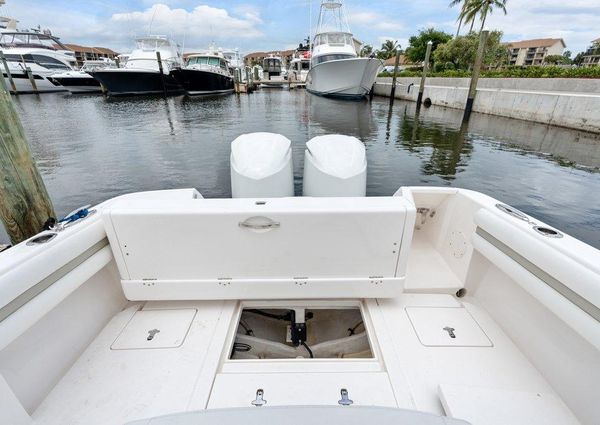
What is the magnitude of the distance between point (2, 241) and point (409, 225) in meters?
4.67

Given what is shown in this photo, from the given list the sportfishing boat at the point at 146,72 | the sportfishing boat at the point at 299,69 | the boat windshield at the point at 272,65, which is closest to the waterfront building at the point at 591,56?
the sportfishing boat at the point at 299,69

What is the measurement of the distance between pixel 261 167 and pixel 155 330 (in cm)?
126

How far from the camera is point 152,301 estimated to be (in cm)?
187

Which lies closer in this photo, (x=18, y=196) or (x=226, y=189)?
(x=18, y=196)

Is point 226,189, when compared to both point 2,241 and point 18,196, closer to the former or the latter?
point 2,241

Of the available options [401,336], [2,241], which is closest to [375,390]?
[401,336]

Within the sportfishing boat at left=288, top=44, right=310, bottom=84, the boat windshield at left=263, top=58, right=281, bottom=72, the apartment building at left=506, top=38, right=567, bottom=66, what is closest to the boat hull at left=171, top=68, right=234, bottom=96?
the sportfishing boat at left=288, top=44, right=310, bottom=84

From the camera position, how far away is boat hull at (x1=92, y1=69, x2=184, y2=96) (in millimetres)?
20391

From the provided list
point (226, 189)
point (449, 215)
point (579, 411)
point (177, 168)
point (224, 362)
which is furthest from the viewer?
point (177, 168)

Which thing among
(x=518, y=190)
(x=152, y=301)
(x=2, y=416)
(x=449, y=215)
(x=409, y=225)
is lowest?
(x=518, y=190)

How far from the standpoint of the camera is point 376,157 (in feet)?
23.9

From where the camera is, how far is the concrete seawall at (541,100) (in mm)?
9227

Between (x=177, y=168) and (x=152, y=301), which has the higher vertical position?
(x=152, y=301)

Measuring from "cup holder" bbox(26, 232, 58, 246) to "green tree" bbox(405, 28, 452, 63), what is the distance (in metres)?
42.0
